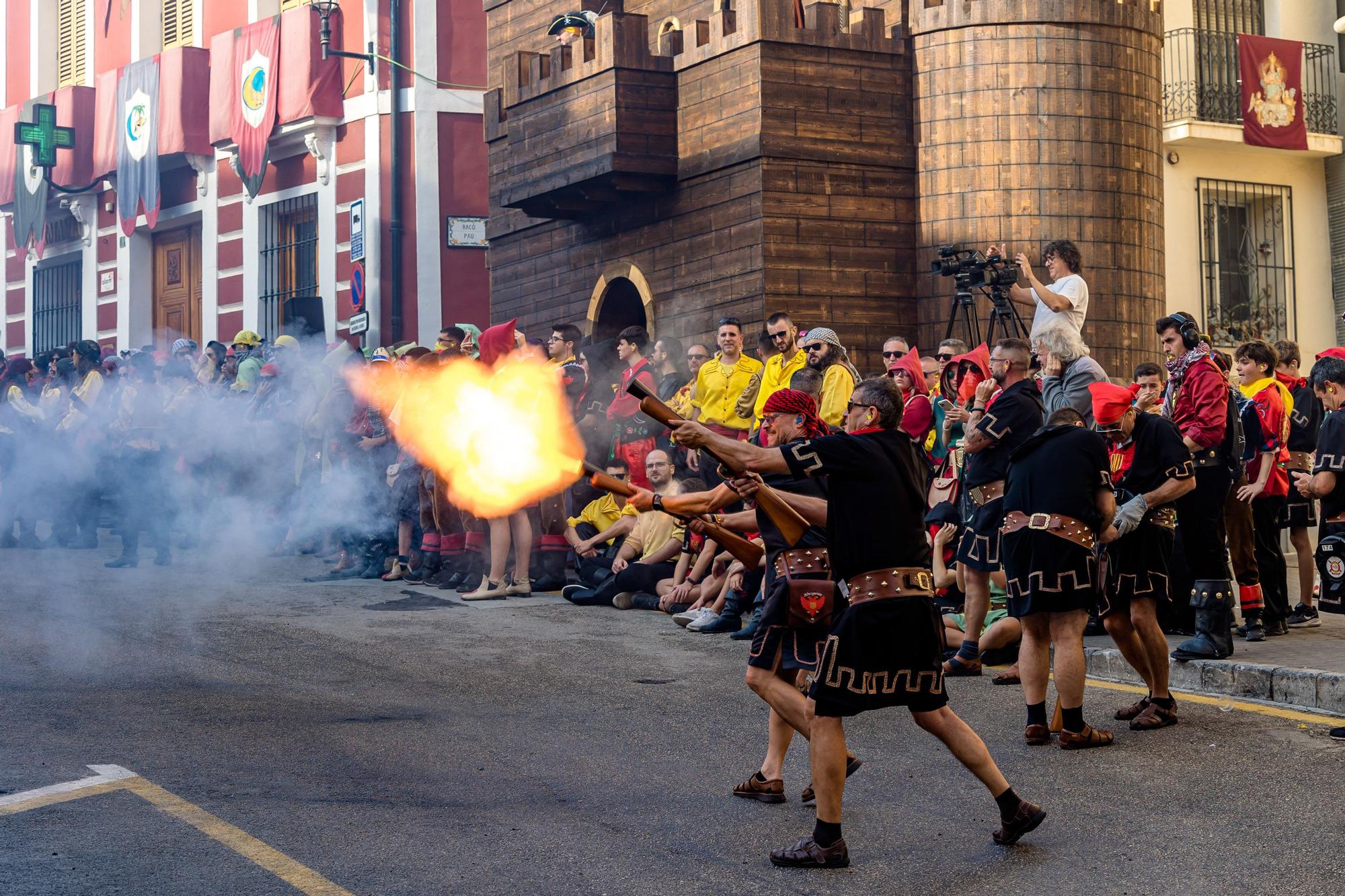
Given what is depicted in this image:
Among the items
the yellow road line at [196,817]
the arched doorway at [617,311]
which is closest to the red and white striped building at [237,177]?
the arched doorway at [617,311]

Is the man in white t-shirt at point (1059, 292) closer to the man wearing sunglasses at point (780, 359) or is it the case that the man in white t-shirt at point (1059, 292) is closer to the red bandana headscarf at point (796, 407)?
the man wearing sunglasses at point (780, 359)

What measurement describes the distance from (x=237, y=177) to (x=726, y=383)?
1900 centimetres

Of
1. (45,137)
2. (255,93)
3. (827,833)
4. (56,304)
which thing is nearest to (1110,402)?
(827,833)

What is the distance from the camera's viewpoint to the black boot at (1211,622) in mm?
8828

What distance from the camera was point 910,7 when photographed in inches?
658

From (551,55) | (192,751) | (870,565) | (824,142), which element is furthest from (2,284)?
(870,565)

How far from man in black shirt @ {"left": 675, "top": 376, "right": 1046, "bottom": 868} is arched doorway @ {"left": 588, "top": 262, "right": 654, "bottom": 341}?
12.5 meters

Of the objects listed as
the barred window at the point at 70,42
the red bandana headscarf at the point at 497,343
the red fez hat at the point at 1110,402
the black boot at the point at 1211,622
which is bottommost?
the black boot at the point at 1211,622

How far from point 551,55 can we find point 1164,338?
10.6m

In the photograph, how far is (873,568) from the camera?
5781mm

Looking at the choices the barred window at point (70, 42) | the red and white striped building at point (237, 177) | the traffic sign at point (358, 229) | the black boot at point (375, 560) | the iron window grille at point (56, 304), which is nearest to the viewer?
the black boot at point (375, 560)

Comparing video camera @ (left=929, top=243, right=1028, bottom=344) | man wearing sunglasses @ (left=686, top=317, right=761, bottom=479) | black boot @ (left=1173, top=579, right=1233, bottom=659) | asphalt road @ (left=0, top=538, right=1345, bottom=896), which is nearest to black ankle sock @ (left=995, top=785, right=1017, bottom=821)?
asphalt road @ (left=0, top=538, right=1345, bottom=896)

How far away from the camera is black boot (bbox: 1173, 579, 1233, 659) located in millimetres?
8828

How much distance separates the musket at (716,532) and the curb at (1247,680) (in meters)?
2.98
